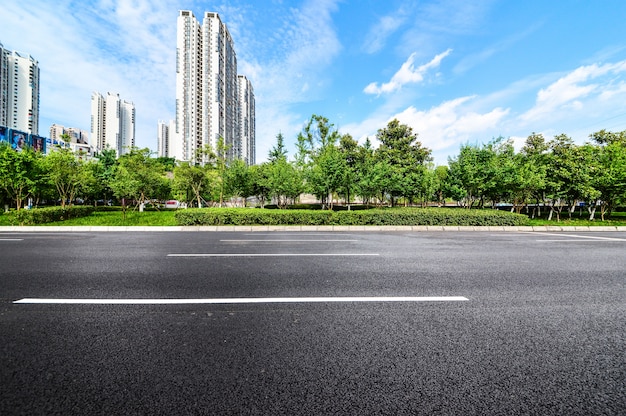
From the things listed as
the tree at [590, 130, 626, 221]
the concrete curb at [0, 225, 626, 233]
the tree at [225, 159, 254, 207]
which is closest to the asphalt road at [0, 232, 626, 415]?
the concrete curb at [0, 225, 626, 233]

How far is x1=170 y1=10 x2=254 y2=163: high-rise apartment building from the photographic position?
78938 millimetres

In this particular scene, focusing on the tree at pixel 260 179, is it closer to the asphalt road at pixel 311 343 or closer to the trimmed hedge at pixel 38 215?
the trimmed hedge at pixel 38 215

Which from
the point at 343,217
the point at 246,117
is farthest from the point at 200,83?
the point at 343,217

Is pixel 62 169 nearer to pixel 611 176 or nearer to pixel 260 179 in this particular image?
pixel 260 179

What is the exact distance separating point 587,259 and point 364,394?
796 centimetres

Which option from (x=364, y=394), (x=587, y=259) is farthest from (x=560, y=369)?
(x=587, y=259)

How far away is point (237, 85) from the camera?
307 ft

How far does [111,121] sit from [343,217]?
10639cm

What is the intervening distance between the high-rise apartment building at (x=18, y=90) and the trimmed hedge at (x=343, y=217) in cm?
8601

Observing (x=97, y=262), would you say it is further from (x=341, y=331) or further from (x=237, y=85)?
(x=237, y=85)

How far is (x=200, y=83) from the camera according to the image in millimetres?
81438

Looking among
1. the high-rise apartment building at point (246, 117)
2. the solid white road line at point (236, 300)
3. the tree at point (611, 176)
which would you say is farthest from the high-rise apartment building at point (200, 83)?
the solid white road line at point (236, 300)

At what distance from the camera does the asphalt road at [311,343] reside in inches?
75.5

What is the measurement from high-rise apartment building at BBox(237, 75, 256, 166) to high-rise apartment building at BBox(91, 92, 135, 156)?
3486 cm
